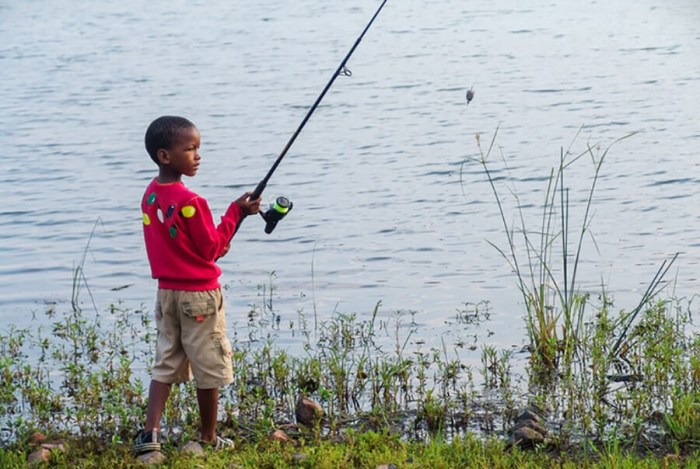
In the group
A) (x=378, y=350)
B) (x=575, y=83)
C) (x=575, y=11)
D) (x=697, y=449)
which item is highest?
(x=575, y=11)

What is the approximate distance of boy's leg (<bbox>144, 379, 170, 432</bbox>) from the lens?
535 cm

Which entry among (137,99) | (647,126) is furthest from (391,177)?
(137,99)

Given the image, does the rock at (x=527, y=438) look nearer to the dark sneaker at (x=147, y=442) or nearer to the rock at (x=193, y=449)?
the rock at (x=193, y=449)

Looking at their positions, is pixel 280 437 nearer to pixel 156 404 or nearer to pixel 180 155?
pixel 156 404

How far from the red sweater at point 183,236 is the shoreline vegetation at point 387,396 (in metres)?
0.72

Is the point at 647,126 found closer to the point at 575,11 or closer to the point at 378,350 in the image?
the point at 378,350

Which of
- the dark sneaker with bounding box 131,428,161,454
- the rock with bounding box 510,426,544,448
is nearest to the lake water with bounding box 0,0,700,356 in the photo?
the rock with bounding box 510,426,544,448

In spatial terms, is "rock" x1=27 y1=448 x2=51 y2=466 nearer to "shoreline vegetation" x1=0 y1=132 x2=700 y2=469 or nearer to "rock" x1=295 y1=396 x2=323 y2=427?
"shoreline vegetation" x1=0 y1=132 x2=700 y2=469

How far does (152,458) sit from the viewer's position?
17.1ft

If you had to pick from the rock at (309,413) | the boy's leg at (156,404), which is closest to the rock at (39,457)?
the boy's leg at (156,404)

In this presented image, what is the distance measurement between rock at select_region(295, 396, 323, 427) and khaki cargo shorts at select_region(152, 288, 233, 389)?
726 mm

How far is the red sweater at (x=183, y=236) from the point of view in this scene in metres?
5.14

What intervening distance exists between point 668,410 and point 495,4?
19.6 metres

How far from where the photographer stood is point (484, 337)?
7582mm
